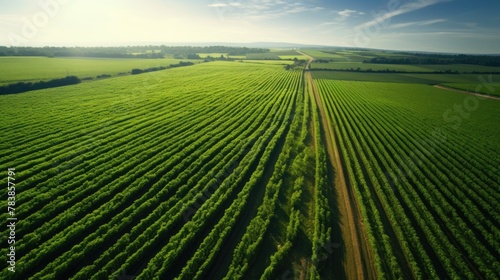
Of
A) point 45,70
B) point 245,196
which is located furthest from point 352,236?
point 45,70

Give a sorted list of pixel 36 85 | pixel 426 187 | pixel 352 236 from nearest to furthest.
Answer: pixel 352 236
pixel 426 187
pixel 36 85

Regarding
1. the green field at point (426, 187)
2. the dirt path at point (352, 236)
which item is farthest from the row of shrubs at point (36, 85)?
the dirt path at point (352, 236)

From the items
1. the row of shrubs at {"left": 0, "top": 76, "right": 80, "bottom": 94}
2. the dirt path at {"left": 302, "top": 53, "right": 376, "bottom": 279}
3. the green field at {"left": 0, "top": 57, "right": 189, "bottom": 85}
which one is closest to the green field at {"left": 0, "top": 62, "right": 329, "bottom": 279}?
the dirt path at {"left": 302, "top": 53, "right": 376, "bottom": 279}

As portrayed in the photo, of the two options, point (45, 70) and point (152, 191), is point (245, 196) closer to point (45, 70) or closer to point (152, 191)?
point (152, 191)

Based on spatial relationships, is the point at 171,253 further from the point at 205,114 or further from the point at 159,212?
the point at 205,114

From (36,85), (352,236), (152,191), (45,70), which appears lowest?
(352,236)

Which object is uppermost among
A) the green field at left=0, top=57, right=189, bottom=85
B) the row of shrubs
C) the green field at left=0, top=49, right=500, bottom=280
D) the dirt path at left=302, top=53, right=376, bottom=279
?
the green field at left=0, top=57, right=189, bottom=85

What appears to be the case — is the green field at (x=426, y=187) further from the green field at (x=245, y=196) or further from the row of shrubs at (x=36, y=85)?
the row of shrubs at (x=36, y=85)

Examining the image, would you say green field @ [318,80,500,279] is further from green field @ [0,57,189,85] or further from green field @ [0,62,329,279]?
green field @ [0,57,189,85]
